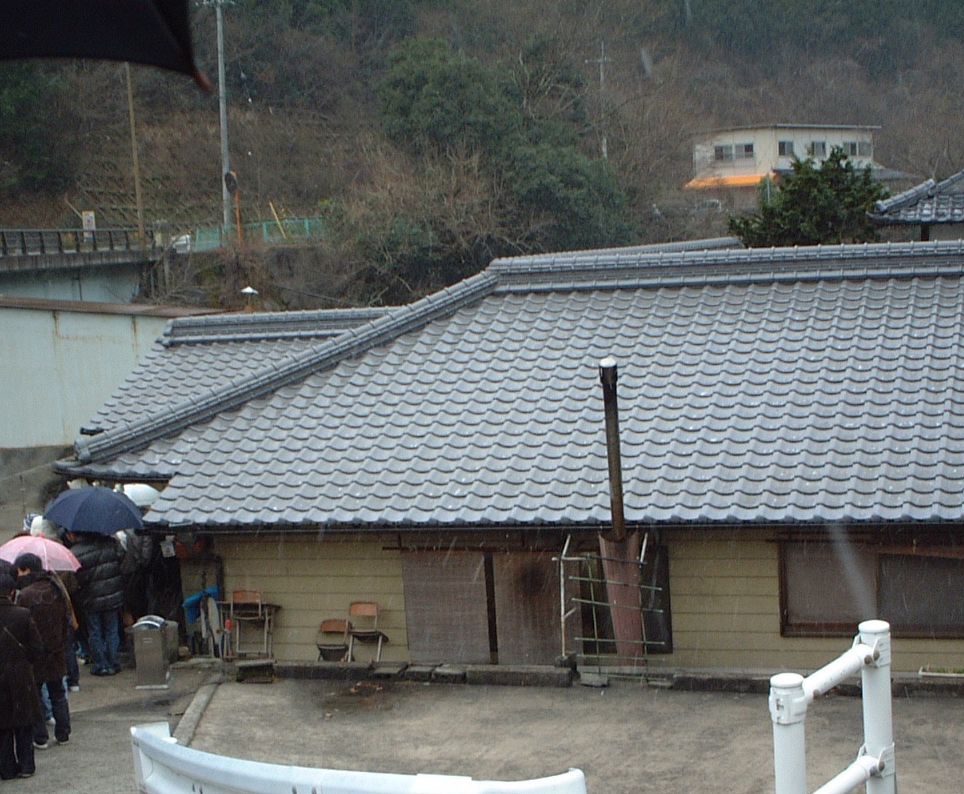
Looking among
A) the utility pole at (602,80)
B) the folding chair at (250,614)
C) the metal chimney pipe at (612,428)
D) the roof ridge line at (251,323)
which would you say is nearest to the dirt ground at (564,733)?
the folding chair at (250,614)

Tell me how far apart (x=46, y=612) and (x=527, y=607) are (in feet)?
14.0

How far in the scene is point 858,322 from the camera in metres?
12.1

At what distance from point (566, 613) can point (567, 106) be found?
33.0 meters

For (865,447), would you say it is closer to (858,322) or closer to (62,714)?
(858,322)

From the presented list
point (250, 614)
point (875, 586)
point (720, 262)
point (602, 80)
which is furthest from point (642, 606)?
point (602, 80)

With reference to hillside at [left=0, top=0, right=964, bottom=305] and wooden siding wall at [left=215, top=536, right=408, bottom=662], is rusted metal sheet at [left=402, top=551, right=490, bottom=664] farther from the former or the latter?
hillside at [left=0, top=0, right=964, bottom=305]

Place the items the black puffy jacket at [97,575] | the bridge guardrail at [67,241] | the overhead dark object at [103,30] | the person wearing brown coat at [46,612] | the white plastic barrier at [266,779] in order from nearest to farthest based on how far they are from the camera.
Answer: the overhead dark object at [103,30] < the white plastic barrier at [266,779] < the person wearing brown coat at [46,612] < the black puffy jacket at [97,575] < the bridge guardrail at [67,241]

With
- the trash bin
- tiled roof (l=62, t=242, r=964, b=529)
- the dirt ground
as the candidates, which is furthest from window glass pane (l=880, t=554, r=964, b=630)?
the trash bin

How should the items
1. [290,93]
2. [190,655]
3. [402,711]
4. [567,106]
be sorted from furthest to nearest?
1. [290,93]
2. [567,106]
3. [190,655]
4. [402,711]

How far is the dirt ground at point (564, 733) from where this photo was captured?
765 centimetres

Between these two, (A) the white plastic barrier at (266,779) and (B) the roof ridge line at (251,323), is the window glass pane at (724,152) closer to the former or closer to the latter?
(B) the roof ridge line at (251,323)

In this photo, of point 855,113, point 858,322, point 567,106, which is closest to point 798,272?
point 858,322

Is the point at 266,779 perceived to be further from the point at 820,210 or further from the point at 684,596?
the point at 820,210

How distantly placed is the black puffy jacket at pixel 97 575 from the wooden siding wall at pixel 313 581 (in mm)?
975
